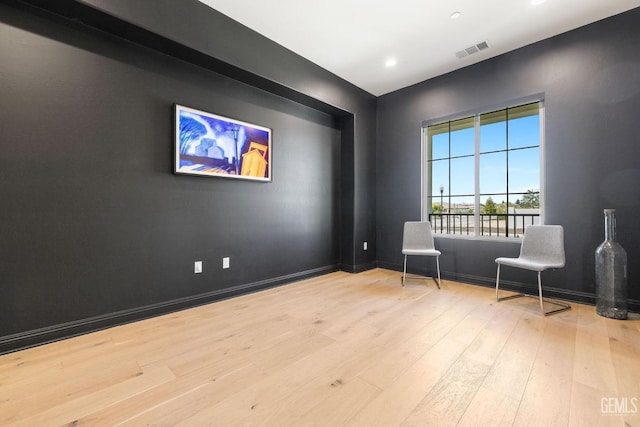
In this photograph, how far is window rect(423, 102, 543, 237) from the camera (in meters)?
3.49

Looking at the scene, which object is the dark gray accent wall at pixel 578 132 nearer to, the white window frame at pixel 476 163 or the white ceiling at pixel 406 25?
the white window frame at pixel 476 163

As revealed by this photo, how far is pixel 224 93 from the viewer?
310 centimetres

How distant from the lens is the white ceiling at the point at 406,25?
8.71ft

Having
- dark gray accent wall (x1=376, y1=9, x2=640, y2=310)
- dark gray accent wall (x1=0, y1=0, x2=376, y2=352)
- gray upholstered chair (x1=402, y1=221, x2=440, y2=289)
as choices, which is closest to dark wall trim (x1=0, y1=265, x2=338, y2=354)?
dark gray accent wall (x1=0, y1=0, x2=376, y2=352)

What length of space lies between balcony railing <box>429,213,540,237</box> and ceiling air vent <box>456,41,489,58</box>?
2.11m

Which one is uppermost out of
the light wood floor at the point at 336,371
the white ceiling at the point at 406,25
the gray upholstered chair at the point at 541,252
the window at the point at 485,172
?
the white ceiling at the point at 406,25

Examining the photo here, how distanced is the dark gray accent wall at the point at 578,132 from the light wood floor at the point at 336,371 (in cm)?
73

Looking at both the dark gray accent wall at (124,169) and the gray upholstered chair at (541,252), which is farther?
the gray upholstered chair at (541,252)

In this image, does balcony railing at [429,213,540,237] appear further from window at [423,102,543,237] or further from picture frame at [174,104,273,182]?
picture frame at [174,104,273,182]

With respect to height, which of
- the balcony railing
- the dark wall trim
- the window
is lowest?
the dark wall trim

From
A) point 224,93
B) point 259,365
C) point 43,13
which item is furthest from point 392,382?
point 43,13

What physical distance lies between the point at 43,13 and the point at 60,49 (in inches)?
9.8

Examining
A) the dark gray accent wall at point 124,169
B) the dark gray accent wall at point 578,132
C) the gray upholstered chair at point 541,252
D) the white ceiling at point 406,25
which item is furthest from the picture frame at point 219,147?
A: the gray upholstered chair at point 541,252

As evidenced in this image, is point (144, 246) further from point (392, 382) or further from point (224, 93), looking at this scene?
point (392, 382)
